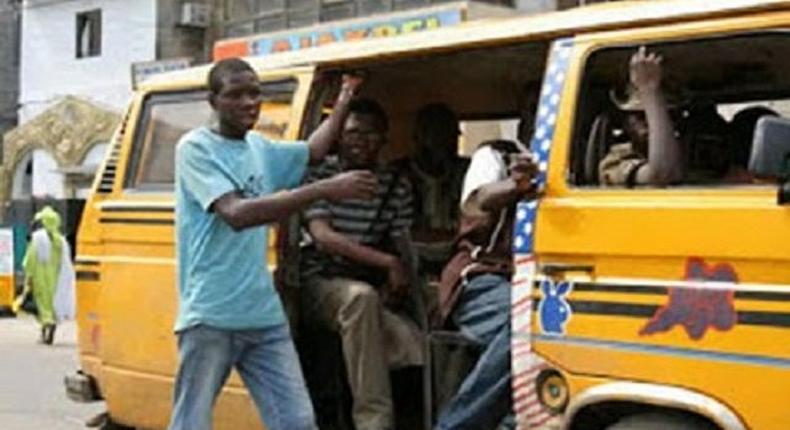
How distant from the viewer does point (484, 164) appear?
4.86 meters

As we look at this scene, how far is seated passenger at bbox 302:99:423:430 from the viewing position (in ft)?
17.4

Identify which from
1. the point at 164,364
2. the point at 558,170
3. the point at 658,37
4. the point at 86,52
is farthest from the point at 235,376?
the point at 86,52

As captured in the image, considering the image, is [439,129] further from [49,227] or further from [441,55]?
[49,227]

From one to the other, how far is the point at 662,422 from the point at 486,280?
39.0 inches

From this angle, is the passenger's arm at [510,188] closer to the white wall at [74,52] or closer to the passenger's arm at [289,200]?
the passenger's arm at [289,200]

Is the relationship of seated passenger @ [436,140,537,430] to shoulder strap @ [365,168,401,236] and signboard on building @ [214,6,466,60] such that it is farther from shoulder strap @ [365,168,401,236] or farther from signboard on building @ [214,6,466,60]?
signboard on building @ [214,6,466,60]

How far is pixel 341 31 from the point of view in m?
19.0

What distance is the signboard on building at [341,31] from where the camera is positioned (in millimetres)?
17531

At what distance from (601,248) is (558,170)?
1.15ft

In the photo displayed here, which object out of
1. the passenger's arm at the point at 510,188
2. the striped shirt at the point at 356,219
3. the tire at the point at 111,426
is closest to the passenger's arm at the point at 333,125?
the striped shirt at the point at 356,219

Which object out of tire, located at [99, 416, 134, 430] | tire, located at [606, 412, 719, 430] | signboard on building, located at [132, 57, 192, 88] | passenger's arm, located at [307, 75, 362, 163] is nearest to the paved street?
tire, located at [99, 416, 134, 430]

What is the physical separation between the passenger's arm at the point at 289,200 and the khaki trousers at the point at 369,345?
36.3 inches

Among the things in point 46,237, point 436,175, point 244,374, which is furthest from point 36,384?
point 244,374

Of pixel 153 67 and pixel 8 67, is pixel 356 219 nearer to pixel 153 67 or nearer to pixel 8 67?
pixel 153 67
